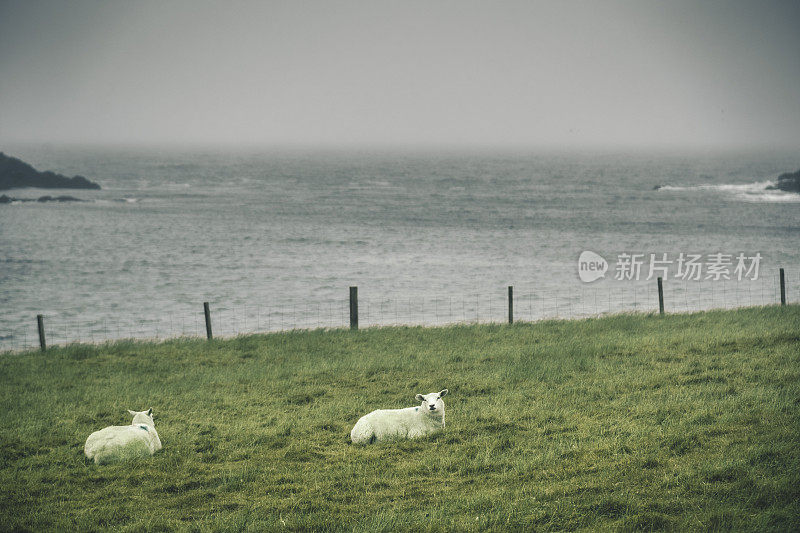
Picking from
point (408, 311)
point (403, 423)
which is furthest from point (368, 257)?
point (403, 423)

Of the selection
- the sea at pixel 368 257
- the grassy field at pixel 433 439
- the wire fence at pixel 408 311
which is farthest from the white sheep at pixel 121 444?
the wire fence at pixel 408 311

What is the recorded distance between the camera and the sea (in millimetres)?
38062

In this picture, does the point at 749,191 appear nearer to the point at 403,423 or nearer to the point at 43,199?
the point at 43,199

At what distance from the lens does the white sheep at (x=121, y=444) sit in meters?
12.0

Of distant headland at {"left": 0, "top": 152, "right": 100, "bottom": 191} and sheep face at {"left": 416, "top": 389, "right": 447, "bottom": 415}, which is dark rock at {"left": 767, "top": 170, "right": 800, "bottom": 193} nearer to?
distant headland at {"left": 0, "top": 152, "right": 100, "bottom": 191}

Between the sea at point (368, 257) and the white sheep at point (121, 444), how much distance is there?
18050 mm

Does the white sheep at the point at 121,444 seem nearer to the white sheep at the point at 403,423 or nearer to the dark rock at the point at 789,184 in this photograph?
the white sheep at the point at 403,423

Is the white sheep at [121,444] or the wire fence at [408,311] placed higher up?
the white sheep at [121,444]

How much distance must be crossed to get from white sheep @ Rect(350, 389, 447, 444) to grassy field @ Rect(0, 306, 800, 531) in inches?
9.8

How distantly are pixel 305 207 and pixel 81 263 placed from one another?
47284mm

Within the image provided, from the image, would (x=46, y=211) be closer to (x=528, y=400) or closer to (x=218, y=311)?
(x=218, y=311)

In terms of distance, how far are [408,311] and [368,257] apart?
21466 millimetres

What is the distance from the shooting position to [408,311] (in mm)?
38094

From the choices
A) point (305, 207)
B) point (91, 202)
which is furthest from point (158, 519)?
point (91, 202)
